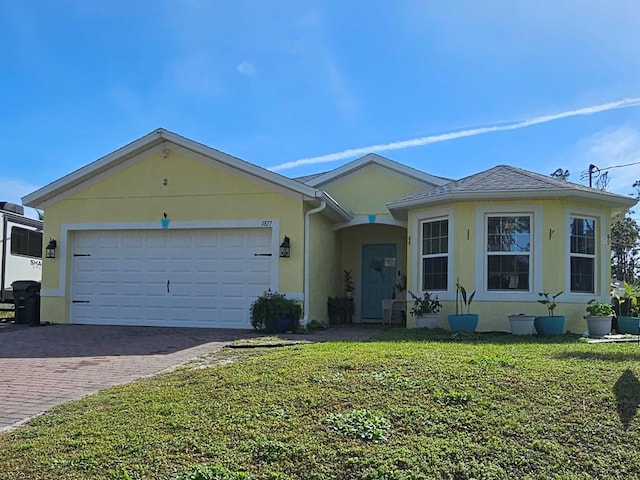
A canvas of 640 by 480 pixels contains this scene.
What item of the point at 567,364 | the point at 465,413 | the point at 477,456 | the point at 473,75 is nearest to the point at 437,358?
the point at 567,364

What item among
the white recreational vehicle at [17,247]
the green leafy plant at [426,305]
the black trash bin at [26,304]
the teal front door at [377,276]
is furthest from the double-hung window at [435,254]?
the white recreational vehicle at [17,247]

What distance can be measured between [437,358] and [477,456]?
8.79 feet

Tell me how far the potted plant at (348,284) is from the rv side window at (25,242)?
950cm

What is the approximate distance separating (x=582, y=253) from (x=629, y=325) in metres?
1.76

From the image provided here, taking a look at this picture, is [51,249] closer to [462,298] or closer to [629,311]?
[462,298]

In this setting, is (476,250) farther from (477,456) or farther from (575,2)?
(477,456)

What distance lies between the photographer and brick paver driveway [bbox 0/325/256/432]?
6098 mm

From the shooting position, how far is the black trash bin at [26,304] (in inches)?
541

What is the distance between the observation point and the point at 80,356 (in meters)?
8.78

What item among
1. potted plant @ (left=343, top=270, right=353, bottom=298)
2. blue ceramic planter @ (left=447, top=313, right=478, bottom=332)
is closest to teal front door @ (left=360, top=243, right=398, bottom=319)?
potted plant @ (left=343, top=270, right=353, bottom=298)

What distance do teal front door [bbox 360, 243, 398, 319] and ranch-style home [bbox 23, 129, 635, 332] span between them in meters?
2.26

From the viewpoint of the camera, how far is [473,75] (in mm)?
11961

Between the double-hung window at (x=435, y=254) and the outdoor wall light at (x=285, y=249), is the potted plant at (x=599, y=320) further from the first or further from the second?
the outdoor wall light at (x=285, y=249)

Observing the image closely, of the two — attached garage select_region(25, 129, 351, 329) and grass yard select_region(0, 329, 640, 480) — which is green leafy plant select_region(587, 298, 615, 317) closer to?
grass yard select_region(0, 329, 640, 480)
